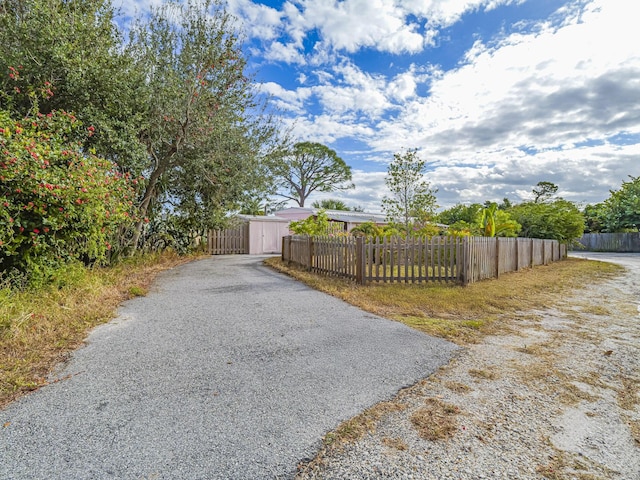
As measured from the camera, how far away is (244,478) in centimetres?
177

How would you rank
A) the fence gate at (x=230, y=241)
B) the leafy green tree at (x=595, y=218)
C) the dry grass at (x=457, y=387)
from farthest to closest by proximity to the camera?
1. the leafy green tree at (x=595, y=218)
2. the fence gate at (x=230, y=241)
3. the dry grass at (x=457, y=387)

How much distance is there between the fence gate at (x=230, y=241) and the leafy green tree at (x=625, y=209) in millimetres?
29283

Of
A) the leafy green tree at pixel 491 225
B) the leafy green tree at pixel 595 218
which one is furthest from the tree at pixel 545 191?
the leafy green tree at pixel 491 225

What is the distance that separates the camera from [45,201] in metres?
4.94

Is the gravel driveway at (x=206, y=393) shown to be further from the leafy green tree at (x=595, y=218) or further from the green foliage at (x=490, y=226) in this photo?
the leafy green tree at (x=595, y=218)

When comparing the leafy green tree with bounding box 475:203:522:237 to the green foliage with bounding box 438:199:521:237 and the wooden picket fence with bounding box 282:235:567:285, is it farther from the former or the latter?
the wooden picket fence with bounding box 282:235:567:285

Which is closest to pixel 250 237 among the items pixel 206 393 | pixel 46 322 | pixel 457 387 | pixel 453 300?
pixel 453 300

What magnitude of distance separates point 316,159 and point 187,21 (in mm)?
26970

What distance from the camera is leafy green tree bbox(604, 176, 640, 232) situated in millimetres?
25500

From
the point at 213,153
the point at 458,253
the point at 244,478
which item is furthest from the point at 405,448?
the point at 213,153

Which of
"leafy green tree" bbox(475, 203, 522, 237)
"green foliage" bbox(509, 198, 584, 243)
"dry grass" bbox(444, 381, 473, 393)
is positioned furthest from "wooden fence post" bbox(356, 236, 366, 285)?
"green foliage" bbox(509, 198, 584, 243)

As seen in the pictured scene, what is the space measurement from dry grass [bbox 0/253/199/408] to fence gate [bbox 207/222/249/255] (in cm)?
1086

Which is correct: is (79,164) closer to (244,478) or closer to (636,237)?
(244,478)

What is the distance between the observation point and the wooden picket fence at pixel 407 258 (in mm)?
8047
